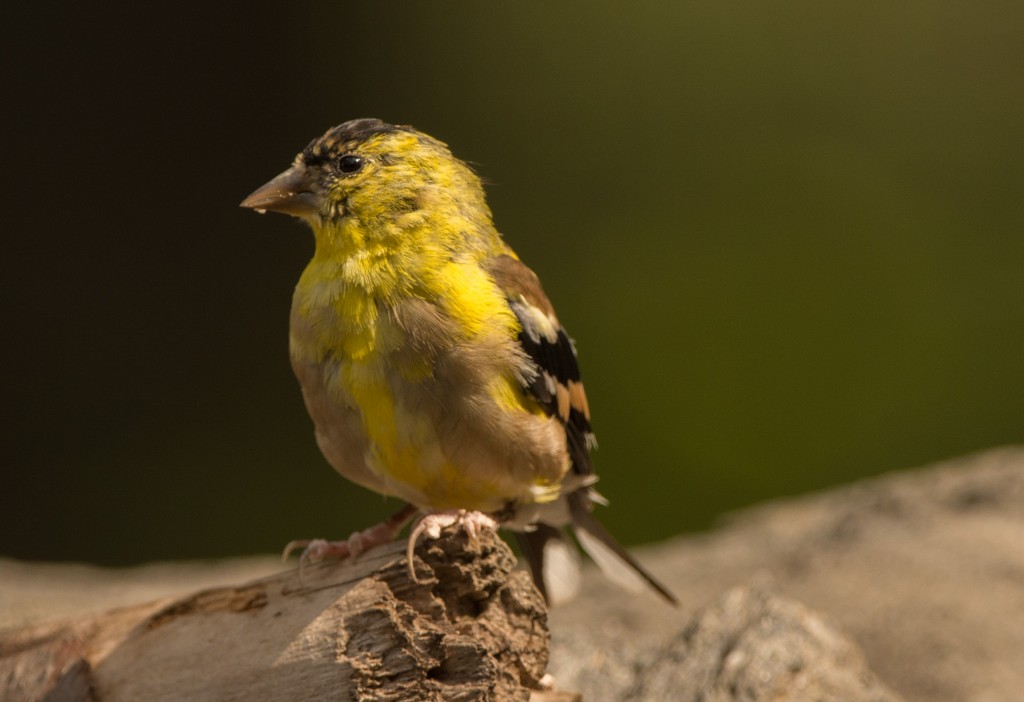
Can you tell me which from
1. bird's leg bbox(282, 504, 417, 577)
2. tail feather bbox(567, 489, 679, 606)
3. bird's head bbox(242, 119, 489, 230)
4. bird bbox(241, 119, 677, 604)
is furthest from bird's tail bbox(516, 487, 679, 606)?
bird's head bbox(242, 119, 489, 230)

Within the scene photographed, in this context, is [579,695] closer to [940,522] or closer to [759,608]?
[759,608]

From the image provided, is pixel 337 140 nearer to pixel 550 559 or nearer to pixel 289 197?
pixel 289 197

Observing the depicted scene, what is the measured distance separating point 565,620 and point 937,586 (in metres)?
1.46

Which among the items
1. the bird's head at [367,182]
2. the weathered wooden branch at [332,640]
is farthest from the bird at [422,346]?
the weathered wooden branch at [332,640]

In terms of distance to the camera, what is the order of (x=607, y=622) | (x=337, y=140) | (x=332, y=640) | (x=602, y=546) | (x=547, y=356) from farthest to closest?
(x=607, y=622) → (x=602, y=546) → (x=337, y=140) → (x=547, y=356) → (x=332, y=640)

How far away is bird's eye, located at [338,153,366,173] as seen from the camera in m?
3.18

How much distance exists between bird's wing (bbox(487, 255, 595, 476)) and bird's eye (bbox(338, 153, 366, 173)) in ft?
1.46

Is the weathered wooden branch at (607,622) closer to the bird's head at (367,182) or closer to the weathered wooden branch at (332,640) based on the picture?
the weathered wooden branch at (332,640)

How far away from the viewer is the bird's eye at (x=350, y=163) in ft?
10.4

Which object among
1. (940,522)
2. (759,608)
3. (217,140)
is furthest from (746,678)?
(217,140)

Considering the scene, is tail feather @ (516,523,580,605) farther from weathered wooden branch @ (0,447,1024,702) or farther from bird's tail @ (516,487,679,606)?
weathered wooden branch @ (0,447,1024,702)

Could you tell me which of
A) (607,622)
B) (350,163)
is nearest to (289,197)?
(350,163)

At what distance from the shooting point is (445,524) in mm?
2670

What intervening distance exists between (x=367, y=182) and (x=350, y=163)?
8cm
